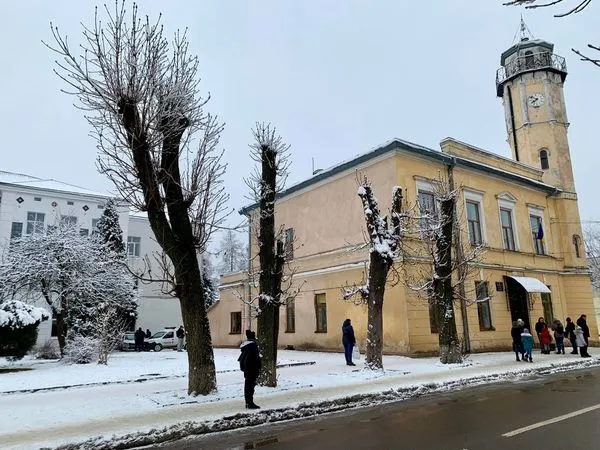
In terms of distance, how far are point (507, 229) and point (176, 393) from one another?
22036 millimetres

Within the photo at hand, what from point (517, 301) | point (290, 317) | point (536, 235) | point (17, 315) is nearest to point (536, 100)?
point (536, 235)

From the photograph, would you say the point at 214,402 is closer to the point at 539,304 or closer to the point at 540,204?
the point at 539,304

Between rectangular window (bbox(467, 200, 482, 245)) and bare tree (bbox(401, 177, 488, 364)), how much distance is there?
3207 millimetres

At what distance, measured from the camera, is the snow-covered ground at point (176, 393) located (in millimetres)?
8570

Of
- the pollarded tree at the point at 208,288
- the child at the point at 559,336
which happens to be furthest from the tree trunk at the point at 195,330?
the pollarded tree at the point at 208,288

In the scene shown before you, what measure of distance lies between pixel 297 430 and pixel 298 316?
1793 centimetres

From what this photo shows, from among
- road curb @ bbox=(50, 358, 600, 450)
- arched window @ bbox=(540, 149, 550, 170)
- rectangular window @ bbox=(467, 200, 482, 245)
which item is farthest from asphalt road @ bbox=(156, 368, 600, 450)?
arched window @ bbox=(540, 149, 550, 170)

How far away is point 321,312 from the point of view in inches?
985

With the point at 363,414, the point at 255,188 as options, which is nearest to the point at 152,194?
the point at 255,188

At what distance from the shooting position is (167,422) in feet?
28.4

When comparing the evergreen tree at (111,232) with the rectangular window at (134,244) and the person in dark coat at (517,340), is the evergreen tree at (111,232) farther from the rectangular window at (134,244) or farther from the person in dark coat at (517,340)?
the person in dark coat at (517,340)

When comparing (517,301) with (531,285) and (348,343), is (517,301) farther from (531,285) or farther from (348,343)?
(348,343)

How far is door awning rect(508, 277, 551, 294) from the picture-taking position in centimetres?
2488

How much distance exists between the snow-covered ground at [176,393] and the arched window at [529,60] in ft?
72.4
